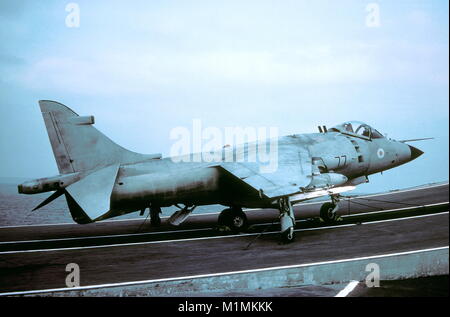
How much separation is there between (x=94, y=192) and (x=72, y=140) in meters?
1.88

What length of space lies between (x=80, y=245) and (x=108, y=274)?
454 cm

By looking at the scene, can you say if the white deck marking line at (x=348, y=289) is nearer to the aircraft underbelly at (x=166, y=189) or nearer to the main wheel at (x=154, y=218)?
the aircraft underbelly at (x=166, y=189)

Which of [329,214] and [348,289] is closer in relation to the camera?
[348,289]

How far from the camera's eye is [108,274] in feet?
36.3

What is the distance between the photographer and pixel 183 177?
1534 cm

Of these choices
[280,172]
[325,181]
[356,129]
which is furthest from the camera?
[356,129]

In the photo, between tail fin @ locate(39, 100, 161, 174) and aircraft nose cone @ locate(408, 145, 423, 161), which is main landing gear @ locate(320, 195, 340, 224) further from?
tail fin @ locate(39, 100, 161, 174)

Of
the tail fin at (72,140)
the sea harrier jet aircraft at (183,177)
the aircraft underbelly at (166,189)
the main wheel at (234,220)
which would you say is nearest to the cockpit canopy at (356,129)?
the sea harrier jet aircraft at (183,177)

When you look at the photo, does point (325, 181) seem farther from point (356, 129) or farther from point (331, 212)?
point (356, 129)

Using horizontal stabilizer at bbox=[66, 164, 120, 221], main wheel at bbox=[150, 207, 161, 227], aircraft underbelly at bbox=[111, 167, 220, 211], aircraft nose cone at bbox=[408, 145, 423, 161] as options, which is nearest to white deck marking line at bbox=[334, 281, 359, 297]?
horizontal stabilizer at bbox=[66, 164, 120, 221]

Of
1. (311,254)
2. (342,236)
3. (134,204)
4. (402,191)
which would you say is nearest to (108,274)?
(134,204)

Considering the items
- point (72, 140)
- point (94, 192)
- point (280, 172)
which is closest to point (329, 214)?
point (280, 172)
